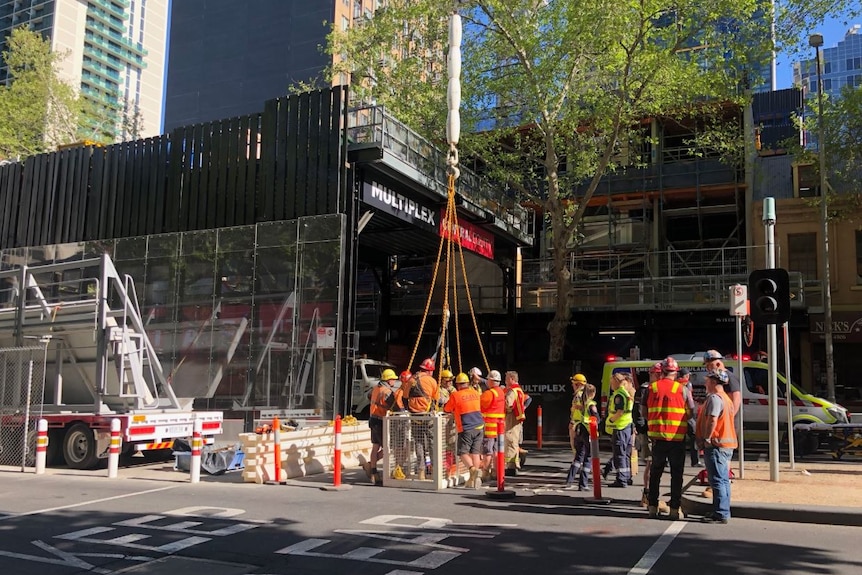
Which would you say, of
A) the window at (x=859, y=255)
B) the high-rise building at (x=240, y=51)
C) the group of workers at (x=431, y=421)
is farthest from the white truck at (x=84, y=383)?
the high-rise building at (x=240, y=51)

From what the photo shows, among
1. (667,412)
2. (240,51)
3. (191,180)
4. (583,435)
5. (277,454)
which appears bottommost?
(277,454)

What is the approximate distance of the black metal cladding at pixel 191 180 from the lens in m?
18.0

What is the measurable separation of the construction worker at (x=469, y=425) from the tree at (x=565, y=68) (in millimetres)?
11235

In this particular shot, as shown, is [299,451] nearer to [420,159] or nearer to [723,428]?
[723,428]

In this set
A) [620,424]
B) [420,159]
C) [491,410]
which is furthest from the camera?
[420,159]

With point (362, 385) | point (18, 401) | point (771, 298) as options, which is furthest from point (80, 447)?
point (771, 298)

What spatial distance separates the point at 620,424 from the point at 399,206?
1026 cm

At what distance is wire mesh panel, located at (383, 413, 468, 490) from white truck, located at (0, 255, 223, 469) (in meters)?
4.21

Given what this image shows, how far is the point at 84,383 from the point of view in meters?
14.2

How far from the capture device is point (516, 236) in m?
25.6

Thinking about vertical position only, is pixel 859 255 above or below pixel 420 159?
below

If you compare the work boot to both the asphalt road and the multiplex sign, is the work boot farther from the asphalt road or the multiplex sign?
the multiplex sign

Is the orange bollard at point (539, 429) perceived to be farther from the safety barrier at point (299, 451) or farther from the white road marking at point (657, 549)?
the white road marking at point (657, 549)

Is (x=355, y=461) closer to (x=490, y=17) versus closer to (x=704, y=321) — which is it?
(x=490, y=17)
